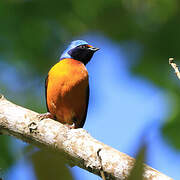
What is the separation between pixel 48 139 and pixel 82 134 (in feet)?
1.11

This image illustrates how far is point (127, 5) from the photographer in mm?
5023

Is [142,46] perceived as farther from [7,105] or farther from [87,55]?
[7,105]

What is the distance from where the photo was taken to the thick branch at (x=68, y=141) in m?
2.58

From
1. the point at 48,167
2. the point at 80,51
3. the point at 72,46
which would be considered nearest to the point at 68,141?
the point at 48,167

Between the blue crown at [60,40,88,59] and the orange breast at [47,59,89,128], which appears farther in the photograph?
the blue crown at [60,40,88,59]

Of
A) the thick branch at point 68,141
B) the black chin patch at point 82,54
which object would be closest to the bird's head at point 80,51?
the black chin patch at point 82,54

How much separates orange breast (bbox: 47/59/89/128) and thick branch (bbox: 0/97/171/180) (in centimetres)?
151

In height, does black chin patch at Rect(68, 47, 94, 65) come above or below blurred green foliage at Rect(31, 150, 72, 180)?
below

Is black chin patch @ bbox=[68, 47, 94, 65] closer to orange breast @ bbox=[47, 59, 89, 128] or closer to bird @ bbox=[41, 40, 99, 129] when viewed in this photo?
bird @ bbox=[41, 40, 99, 129]

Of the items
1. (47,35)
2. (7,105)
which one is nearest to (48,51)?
(47,35)

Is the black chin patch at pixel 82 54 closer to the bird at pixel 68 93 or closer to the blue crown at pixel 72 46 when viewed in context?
the blue crown at pixel 72 46

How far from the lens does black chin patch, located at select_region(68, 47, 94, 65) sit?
6.34 metres

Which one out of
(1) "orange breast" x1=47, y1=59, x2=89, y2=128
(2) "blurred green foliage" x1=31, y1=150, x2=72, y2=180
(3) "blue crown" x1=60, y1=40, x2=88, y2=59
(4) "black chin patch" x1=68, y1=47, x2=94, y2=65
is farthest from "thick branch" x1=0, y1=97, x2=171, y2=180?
(4) "black chin patch" x1=68, y1=47, x2=94, y2=65

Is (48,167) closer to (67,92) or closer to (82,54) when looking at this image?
(67,92)
